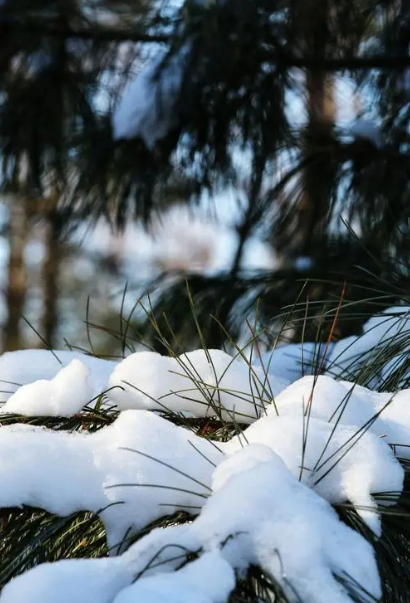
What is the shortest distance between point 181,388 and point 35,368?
229 mm

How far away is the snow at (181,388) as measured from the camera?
834 millimetres

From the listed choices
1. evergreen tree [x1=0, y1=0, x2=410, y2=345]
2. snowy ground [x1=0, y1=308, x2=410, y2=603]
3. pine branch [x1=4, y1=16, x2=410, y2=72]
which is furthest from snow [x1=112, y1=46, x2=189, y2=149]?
snowy ground [x1=0, y1=308, x2=410, y2=603]

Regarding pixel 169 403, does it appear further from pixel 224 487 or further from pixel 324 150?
pixel 324 150

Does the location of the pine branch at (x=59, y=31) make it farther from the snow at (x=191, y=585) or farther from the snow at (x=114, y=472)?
the snow at (x=191, y=585)

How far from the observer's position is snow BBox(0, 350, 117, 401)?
3.12 ft

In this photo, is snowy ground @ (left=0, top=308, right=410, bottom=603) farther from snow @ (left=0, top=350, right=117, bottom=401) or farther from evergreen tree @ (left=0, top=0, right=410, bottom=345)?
evergreen tree @ (left=0, top=0, right=410, bottom=345)

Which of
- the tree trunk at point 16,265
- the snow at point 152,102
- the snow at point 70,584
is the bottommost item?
the tree trunk at point 16,265

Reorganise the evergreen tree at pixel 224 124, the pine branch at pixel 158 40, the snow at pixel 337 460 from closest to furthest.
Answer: the snow at pixel 337 460
the evergreen tree at pixel 224 124
the pine branch at pixel 158 40

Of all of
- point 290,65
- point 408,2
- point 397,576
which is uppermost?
point 408,2

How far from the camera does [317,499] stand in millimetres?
630

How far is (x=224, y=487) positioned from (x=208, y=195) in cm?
194

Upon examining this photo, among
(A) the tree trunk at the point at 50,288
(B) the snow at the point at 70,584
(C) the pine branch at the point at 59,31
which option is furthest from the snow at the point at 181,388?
(A) the tree trunk at the point at 50,288

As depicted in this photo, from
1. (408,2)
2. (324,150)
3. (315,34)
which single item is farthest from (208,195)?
(408,2)

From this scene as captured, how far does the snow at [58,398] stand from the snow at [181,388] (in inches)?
1.5
